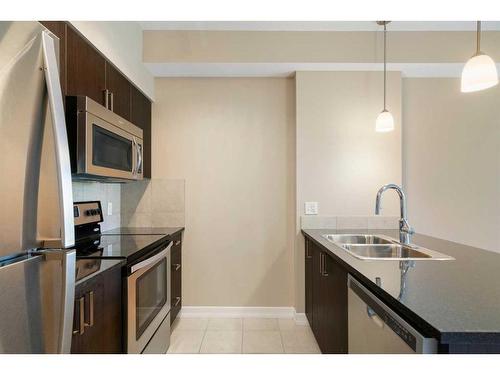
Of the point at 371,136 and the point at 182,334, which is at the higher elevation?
the point at 371,136

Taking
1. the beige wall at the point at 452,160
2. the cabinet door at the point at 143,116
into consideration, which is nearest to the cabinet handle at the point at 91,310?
the cabinet door at the point at 143,116

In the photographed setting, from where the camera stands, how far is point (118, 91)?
1.99 metres

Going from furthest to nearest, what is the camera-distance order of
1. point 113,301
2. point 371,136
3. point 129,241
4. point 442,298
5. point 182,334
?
point 371,136, point 182,334, point 129,241, point 113,301, point 442,298

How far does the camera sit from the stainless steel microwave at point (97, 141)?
56.2 inches

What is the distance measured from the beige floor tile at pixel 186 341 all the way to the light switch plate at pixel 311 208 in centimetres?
138

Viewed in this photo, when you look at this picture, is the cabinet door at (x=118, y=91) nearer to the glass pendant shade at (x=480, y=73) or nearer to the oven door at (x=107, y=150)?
the oven door at (x=107, y=150)

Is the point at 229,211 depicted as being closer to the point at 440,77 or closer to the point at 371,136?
the point at 371,136

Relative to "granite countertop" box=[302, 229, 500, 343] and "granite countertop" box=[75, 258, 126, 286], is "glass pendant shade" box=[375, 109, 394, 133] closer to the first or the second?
"granite countertop" box=[302, 229, 500, 343]

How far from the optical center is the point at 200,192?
274 centimetres

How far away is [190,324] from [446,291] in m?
2.19

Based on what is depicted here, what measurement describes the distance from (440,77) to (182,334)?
10.8 ft

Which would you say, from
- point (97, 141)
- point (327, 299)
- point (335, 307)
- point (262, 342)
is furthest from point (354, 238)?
point (97, 141)

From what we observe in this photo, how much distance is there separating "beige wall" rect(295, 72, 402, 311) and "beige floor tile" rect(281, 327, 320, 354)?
35.8 inches

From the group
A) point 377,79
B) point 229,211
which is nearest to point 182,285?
point 229,211
